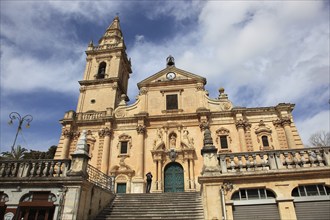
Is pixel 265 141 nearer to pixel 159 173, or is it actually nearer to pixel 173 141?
pixel 173 141

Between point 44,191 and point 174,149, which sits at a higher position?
point 174,149

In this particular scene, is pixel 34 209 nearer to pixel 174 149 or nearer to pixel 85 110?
pixel 174 149

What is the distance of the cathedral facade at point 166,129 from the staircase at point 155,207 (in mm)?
5750

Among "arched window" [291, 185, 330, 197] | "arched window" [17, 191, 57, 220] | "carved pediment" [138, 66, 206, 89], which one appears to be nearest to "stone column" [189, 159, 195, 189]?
"carved pediment" [138, 66, 206, 89]

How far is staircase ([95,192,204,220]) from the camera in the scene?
11.5 metres

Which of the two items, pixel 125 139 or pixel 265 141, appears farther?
pixel 125 139

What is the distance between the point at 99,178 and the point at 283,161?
386 inches

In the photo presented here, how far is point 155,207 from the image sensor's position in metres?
12.5

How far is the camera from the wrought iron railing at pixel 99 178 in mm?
12794

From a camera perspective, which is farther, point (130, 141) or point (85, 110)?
point (85, 110)

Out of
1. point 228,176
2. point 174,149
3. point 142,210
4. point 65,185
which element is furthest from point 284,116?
point 65,185

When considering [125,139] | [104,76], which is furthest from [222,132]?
[104,76]

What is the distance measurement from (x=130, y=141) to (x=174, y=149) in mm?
4248

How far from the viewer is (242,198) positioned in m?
9.48
